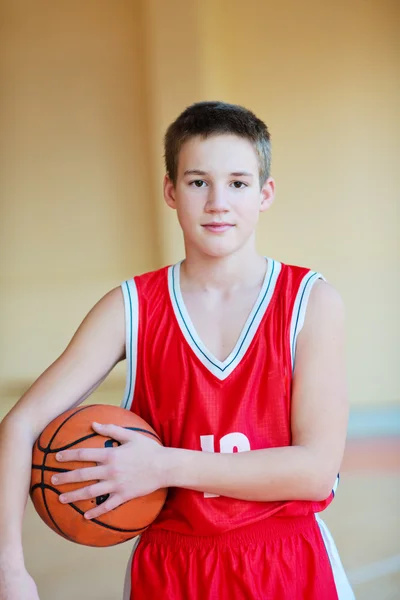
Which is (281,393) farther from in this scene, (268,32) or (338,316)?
(268,32)

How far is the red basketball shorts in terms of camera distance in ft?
5.09

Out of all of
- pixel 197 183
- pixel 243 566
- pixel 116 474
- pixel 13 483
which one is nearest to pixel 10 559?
pixel 13 483

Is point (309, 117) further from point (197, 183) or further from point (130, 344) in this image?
point (130, 344)

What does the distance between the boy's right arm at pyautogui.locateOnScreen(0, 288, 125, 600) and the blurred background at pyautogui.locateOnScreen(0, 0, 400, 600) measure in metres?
1.86

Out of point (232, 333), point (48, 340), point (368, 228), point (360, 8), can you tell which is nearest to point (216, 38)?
point (360, 8)

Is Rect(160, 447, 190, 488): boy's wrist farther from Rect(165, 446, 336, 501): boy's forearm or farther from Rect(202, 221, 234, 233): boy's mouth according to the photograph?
Rect(202, 221, 234, 233): boy's mouth

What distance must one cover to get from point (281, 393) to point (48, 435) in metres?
0.49

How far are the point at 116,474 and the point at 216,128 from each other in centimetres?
79

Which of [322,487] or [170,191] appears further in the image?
[170,191]

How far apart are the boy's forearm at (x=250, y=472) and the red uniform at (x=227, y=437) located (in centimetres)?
5

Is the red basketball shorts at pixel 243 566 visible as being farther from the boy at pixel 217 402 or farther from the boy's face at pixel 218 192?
the boy's face at pixel 218 192

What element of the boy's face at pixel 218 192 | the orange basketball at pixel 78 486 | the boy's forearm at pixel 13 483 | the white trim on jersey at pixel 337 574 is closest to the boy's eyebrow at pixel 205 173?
the boy's face at pixel 218 192

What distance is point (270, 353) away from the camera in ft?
5.42

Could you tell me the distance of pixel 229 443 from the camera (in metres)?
1.60
